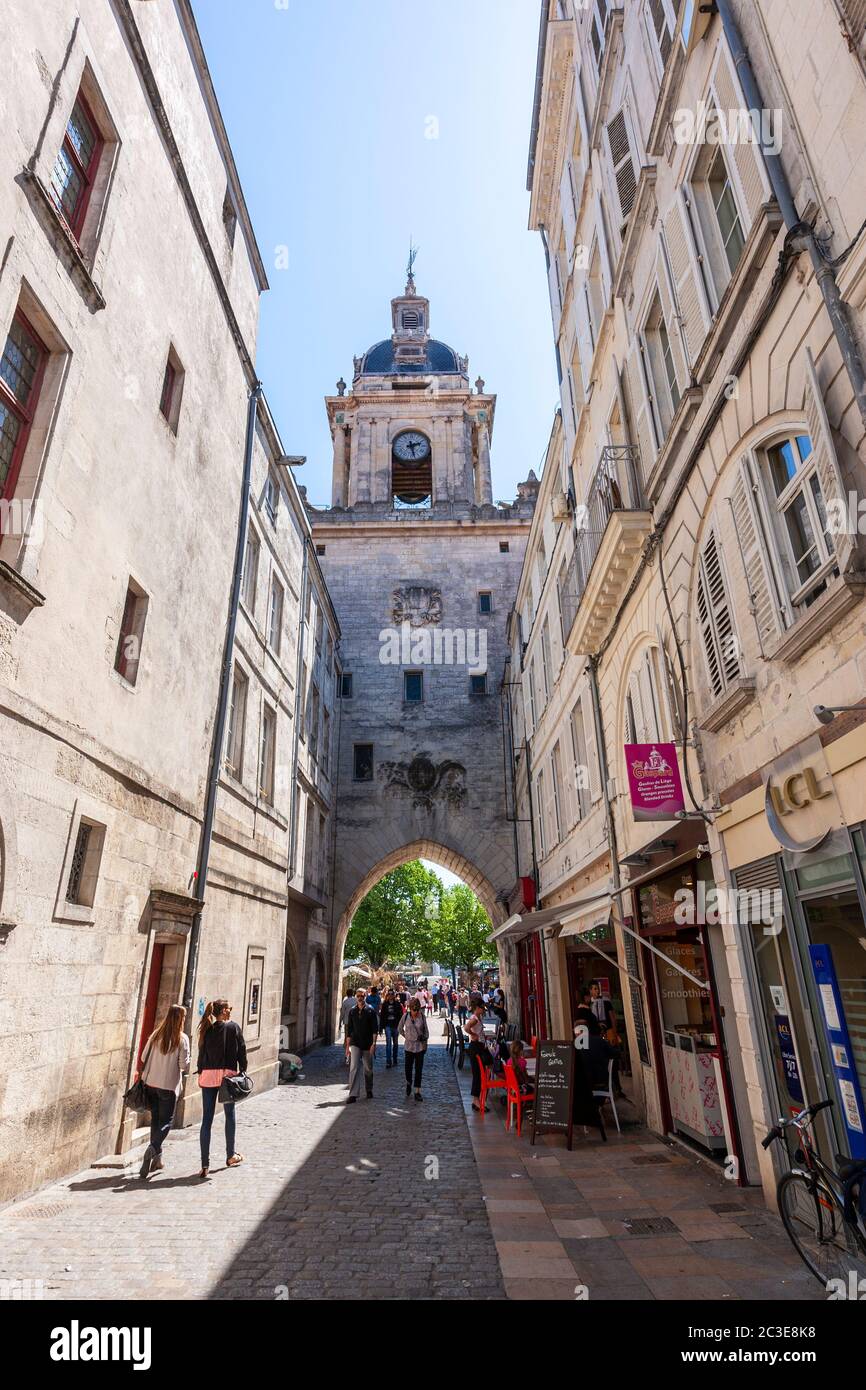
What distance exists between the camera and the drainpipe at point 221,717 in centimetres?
1059

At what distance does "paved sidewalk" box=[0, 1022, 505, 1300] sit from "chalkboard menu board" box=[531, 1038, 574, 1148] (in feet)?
3.41

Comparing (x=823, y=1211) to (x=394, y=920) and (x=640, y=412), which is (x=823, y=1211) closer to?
(x=640, y=412)

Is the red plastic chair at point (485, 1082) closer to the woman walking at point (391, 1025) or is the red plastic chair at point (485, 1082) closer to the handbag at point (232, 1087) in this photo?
the handbag at point (232, 1087)

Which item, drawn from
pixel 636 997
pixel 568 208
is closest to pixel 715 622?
pixel 636 997

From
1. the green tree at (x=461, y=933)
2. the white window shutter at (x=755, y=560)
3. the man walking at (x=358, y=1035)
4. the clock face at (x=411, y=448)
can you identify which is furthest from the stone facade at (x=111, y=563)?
the green tree at (x=461, y=933)

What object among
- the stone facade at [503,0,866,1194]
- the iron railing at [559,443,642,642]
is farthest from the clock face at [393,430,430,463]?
the iron railing at [559,443,642,642]

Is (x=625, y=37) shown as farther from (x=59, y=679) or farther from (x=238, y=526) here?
(x=59, y=679)

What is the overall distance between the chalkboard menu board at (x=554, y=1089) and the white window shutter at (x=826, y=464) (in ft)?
22.5

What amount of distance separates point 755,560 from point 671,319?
362 centimetres

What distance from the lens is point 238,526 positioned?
1354 centimetres

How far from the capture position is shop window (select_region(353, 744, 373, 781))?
2670 centimetres

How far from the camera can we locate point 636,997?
396 inches

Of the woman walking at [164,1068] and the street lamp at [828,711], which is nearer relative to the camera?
the street lamp at [828,711]
